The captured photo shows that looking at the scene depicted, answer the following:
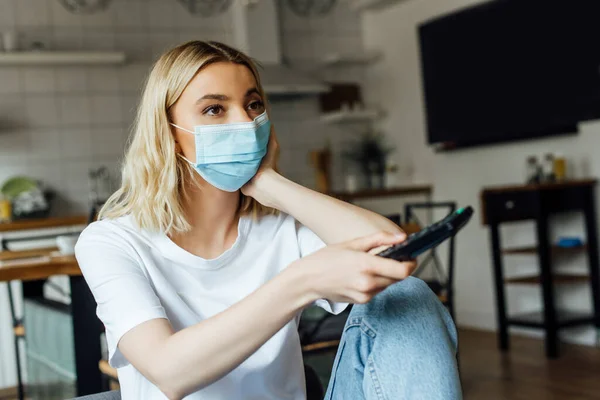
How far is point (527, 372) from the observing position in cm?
362

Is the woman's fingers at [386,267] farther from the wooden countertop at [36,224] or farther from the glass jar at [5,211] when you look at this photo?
the glass jar at [5,211]

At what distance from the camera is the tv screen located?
13.3 feet

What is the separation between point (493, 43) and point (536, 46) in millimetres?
335

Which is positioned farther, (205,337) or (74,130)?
(74,130)

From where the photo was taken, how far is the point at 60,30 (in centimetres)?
504

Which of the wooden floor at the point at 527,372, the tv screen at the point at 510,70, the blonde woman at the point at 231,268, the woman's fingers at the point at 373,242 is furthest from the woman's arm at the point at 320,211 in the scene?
the tv screen at the point at 510,70

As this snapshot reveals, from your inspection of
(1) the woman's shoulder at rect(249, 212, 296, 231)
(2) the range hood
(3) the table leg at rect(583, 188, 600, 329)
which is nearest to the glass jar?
(2) the range hood

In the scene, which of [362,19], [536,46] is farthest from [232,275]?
[362,19]

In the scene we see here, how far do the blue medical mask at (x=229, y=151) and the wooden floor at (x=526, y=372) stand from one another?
2.21m

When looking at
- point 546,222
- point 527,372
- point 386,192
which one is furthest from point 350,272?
point 386,192

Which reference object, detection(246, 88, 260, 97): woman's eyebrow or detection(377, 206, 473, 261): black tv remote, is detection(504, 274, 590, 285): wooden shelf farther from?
detection(377, 206, 473, 261): black tv remote

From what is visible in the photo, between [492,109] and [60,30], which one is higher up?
[60,30]

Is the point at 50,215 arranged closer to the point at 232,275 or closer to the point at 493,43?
the point at 493,43

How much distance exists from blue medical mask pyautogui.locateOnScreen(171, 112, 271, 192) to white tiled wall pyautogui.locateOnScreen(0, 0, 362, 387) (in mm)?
3775
